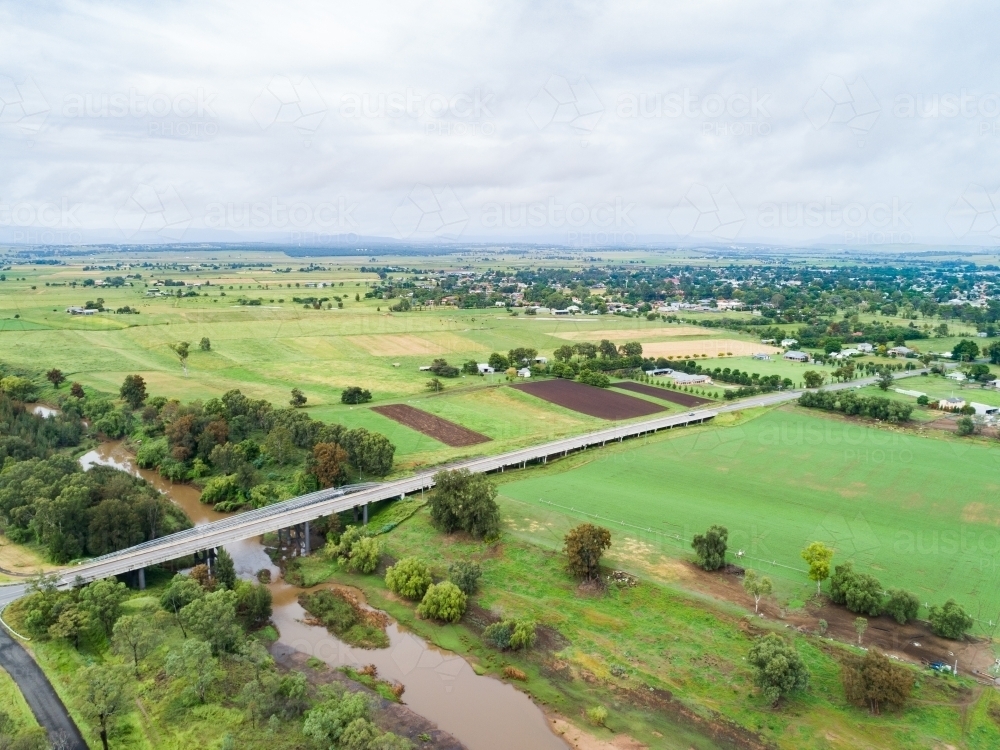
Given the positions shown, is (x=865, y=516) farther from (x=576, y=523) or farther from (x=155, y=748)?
(x=155, y=748)

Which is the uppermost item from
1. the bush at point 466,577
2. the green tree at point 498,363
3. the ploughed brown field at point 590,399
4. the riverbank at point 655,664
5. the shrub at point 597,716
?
the green tree at point 498,363

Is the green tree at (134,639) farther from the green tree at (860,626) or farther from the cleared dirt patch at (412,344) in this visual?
the cleared dirt patch at (412,344)

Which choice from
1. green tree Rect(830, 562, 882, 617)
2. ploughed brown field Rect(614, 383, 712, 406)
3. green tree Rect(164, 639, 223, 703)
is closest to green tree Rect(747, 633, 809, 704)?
green tree Rect(830, 562, 882, 617)

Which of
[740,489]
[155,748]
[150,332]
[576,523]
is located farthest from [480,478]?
[150,332]

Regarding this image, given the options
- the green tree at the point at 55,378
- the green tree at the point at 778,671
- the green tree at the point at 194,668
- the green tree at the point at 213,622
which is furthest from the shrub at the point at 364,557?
the green tree at the point at 55,378

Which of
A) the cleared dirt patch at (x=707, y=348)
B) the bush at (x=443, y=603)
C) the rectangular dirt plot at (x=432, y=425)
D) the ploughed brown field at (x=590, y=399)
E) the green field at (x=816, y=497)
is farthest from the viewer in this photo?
the cleared dirt patch at (x=707, y=348)

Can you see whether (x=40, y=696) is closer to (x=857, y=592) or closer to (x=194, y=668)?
(x=194, y=668)
